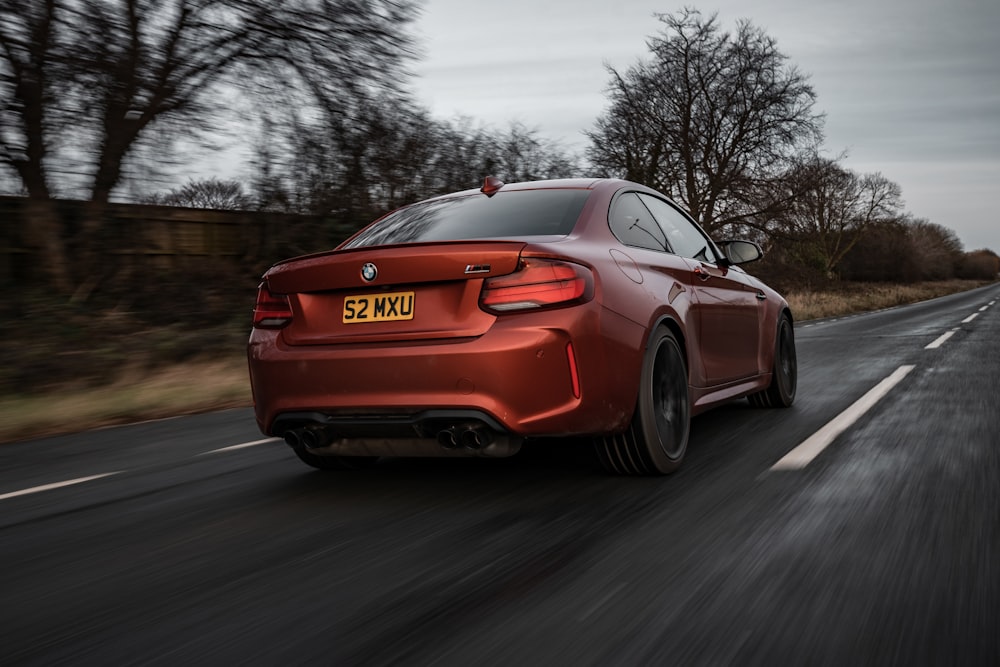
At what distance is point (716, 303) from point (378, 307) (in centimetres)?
226

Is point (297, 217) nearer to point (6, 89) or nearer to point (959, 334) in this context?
point (6, 89)

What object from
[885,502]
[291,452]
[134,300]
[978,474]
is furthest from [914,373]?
[134,300]

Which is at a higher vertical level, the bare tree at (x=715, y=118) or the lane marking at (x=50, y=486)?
the bare tree at (x=715, y=118)

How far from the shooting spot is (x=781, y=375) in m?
6.69

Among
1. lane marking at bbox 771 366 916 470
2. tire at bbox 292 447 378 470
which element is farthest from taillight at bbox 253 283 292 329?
lane marking at bbox 771 366 916 470

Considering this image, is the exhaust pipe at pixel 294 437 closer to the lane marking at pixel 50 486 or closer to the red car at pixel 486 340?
the red car at pixel 486 340

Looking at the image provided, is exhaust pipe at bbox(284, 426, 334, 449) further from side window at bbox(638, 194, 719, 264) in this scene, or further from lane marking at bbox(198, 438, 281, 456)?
side window at bbox(638, 194, 719, 264)

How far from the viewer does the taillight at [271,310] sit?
4.22 m

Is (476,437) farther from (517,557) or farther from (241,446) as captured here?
(241,446)

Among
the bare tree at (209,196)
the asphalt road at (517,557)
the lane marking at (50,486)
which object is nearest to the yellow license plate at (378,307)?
the asphalt road at (517,557)

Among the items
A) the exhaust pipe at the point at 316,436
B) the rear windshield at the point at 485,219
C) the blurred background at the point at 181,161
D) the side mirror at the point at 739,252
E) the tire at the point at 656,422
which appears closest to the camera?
the exhaust pipe at the point at 316,436

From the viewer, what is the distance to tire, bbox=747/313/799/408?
659 cm

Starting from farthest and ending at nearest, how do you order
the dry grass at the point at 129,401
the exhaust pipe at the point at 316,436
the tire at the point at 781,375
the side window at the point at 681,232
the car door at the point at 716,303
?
the dry grass at the point at 129,401, the tire at the point at 781,375, the side window at the point at 681,232, the car door at the point at 716,303, the exhaust pipe at the point at 316,436

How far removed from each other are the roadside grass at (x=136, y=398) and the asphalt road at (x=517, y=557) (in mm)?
1934
